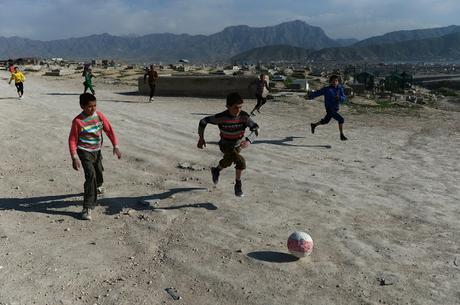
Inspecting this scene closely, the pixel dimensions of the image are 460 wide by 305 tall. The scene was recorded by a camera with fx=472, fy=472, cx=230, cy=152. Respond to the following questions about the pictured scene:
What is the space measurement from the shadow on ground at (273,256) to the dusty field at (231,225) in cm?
2

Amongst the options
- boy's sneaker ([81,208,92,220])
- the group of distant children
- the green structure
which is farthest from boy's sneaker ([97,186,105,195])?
the green structure

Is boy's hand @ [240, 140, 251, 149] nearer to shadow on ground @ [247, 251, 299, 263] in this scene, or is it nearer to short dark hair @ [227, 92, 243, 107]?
short dark hair @ [227, 92, 243, 107]

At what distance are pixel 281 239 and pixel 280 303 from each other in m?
1.49

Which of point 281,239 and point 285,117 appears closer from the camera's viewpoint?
point 281,239

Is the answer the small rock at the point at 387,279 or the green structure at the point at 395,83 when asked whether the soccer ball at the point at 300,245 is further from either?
the green structure at the point at 395,83

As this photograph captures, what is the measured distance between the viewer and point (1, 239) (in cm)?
575

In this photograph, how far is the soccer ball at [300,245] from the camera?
528cm

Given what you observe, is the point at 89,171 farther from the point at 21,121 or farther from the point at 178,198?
the point at 21,121

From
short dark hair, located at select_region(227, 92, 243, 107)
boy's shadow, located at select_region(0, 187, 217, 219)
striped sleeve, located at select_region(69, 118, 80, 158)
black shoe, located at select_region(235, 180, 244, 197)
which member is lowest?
boy's shadow, located at select_region(0, 187, 217, 219)

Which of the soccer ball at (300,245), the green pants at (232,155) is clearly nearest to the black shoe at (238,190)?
the green pants at (232,155)

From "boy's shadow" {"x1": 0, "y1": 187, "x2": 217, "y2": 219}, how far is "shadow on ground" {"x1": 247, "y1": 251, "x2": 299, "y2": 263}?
5.22 feet

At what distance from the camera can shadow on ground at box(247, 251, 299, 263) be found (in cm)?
536

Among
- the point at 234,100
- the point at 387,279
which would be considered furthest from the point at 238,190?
the point at 387,279

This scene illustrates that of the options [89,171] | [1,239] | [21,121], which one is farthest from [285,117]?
[1,239]
